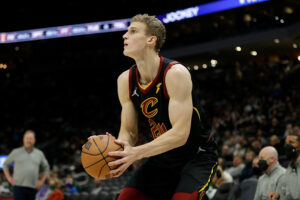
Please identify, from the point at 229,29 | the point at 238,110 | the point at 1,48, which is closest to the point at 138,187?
the point at 238,110

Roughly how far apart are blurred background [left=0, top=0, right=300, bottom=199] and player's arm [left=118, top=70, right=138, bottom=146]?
5859 mm

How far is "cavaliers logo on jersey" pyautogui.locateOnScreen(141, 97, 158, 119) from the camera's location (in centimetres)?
316

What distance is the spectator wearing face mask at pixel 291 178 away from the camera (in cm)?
541

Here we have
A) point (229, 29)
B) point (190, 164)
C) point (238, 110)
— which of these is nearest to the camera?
point (190, 164)

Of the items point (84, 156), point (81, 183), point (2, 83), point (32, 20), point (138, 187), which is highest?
point (32, 20)

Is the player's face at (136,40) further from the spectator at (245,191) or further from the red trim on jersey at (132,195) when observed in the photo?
the spectator at (245,191)

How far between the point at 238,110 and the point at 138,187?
13.2m

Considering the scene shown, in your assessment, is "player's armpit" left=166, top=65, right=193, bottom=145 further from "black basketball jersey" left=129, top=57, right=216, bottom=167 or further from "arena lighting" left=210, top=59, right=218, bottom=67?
"arena lighting" left=210, top=59, right=218, bottom=67

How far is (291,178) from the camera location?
5535mm

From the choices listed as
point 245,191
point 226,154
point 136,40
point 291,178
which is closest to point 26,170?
point 245,191

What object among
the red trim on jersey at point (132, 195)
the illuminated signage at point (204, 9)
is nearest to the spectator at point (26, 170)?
the red trim on jersey at point (132, 195)

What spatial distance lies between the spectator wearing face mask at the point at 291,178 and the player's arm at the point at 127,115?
117 inches

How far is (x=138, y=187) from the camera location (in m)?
3.15

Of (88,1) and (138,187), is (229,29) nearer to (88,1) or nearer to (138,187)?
(88,1)
